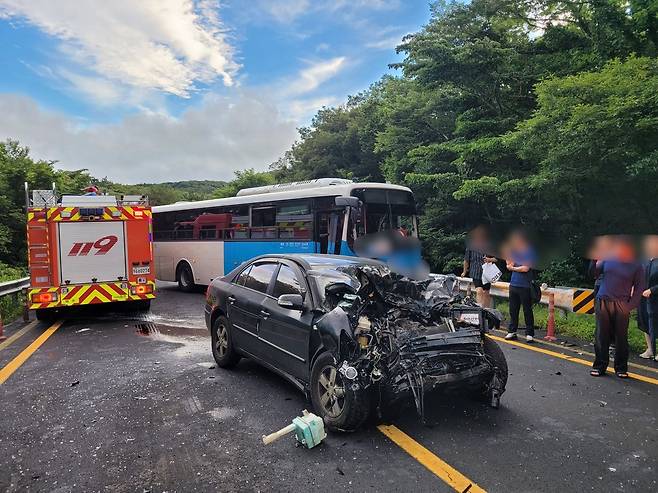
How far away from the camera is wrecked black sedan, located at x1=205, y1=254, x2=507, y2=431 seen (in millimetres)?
4031

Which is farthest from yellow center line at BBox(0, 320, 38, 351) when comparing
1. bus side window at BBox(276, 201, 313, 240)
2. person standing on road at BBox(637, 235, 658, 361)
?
person standing on road at BBox(637, 235, 658, 361)

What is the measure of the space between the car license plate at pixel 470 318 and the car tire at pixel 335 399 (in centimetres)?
118

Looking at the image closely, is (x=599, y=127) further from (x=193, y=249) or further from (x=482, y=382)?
(x=193, y=249)

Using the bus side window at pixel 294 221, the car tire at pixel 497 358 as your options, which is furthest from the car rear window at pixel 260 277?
the bus side window at pixel 294 221

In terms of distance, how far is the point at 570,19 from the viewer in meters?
15.4

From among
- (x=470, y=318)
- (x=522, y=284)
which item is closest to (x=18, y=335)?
(x=470, y=318)

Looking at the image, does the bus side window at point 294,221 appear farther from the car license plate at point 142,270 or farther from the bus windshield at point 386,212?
the car license plate at point 142,270

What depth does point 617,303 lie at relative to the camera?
568 centimetres

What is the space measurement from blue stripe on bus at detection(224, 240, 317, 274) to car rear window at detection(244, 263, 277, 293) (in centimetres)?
561

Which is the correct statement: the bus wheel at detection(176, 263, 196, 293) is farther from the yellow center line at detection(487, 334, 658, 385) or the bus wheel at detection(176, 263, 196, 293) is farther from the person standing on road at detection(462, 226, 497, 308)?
the yellow center line at detection(487, 334, 658, 385)

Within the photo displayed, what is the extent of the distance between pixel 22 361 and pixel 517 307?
24.5 feet

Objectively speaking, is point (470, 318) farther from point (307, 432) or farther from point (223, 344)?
point (223, 344)

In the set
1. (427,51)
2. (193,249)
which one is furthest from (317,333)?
(427,51)

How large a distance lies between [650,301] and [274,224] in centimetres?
883
